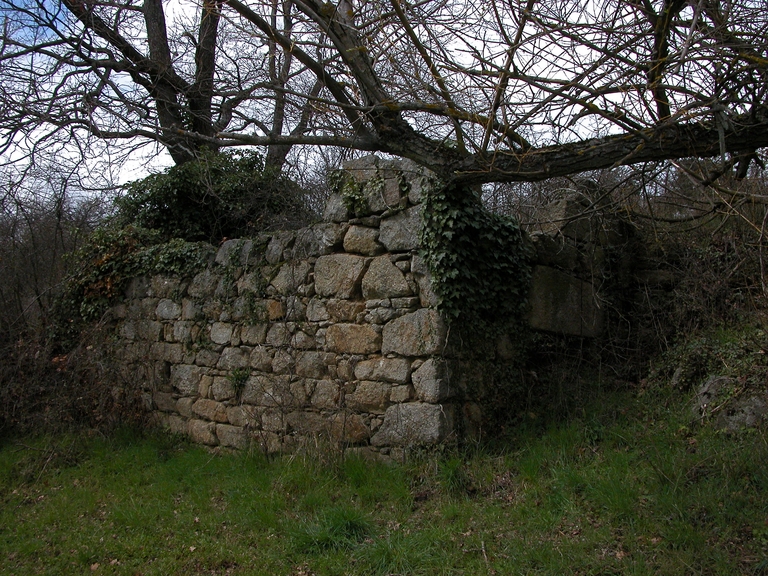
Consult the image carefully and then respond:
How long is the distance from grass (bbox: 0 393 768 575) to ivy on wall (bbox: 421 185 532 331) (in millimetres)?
1123

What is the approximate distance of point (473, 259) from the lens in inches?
219

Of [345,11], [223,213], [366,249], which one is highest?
[345,11]

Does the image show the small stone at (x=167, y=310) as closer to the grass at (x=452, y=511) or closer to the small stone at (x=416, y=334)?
the grass at (x=452, y=511)

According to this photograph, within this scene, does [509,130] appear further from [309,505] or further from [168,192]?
[168,192]

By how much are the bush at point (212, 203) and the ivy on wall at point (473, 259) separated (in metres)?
3.94

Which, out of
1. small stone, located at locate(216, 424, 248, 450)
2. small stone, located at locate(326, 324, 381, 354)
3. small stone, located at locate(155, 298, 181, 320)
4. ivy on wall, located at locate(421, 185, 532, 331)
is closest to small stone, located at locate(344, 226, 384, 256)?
ivy on wall, located at locate(421, 185, 532, 331)

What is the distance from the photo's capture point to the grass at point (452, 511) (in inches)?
149

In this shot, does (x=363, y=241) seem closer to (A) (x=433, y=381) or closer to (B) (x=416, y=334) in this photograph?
(B) (x=416, y=334)

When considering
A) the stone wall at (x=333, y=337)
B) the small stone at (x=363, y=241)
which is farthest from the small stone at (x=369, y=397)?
the small stone at (x=363, y=241)

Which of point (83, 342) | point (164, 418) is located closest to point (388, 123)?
point (164, 418)

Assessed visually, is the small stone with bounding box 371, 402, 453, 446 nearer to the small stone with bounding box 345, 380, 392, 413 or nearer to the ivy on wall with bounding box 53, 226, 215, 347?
the small stone with bounding box 345, 380, 392, 413

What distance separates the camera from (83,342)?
310 inches

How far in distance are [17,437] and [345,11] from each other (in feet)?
20.3

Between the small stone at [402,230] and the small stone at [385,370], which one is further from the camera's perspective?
the small stone at [402,230]
